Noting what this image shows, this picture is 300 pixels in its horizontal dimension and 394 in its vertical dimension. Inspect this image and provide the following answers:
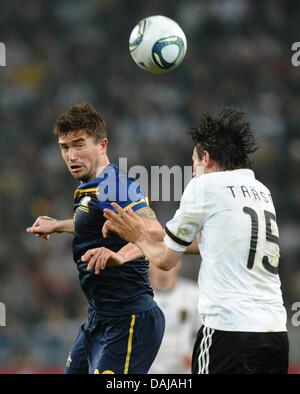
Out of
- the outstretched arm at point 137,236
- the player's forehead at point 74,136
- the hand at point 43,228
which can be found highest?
the player's forehead at point 74,136

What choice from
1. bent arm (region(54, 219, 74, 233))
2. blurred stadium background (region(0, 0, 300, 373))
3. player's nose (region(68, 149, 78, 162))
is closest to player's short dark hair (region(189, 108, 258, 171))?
player's nose (region(68, 149, 78, 162))

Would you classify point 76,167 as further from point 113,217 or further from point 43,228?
point 113,217

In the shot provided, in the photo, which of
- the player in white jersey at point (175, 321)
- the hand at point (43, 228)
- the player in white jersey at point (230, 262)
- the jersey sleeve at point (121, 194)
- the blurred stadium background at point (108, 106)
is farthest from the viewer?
the blurred stadium background at point (108, 106)

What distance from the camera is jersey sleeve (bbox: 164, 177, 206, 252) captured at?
4426mm

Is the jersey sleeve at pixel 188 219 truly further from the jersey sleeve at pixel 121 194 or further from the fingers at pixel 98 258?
the jersey sleeve at pixel 121 194

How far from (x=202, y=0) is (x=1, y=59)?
3.26 m

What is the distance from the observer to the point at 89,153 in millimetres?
5359

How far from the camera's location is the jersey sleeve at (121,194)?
Result: 5.02 m

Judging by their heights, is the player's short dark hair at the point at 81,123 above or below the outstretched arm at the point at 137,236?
above

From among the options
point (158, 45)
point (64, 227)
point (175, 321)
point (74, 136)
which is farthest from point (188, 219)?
point (175, 321)

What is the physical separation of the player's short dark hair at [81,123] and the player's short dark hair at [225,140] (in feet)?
2.92

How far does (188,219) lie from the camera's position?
4.43 metres

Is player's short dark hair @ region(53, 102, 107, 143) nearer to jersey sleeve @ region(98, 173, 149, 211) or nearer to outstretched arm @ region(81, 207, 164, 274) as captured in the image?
jersey sleeve @ region(98, 173, 149, 211)

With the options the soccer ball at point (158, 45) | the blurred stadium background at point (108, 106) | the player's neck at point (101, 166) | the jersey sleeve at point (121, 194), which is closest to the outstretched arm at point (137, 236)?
the jersey sleeve at point (121, 194)
